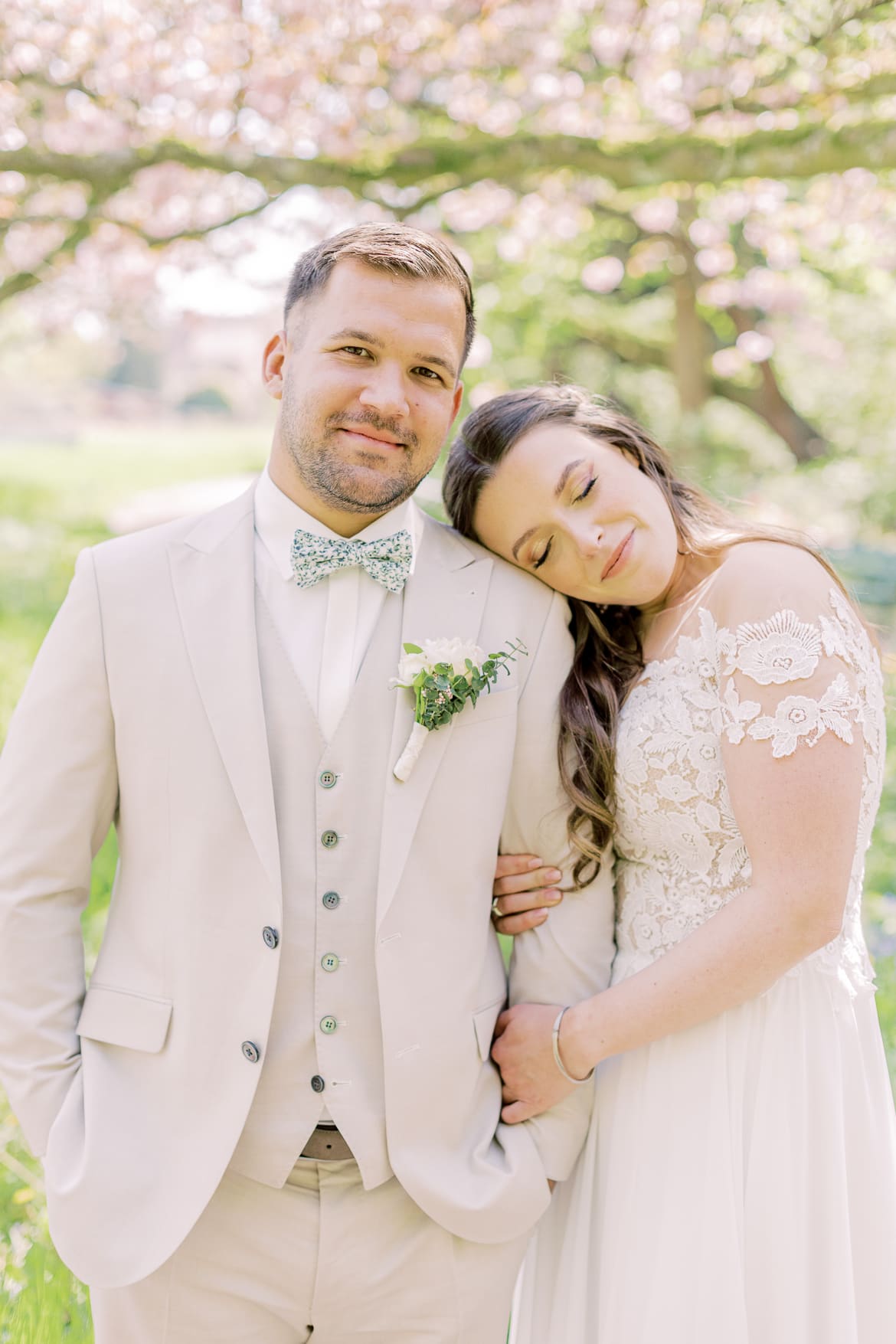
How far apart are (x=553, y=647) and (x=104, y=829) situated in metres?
0.88

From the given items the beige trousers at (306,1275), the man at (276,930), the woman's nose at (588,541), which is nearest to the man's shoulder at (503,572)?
the woman's nose at (588,541)

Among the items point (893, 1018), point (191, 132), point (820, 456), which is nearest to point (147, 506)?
point (820, 456)

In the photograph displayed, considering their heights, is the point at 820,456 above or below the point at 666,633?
above

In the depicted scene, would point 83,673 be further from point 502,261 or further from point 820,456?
point 820,456

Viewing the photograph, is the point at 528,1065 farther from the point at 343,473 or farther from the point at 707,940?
the point at 343,473

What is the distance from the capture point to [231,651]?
199cm

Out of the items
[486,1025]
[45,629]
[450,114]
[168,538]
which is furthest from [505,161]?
[45,629]

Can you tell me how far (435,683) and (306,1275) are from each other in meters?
1.02

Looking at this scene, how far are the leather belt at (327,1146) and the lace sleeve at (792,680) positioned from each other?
3.09ft

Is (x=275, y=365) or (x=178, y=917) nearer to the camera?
(x=178, y=917)

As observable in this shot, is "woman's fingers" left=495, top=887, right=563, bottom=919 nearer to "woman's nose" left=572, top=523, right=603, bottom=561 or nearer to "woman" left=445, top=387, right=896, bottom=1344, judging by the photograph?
"woman" left=445, top=387, right=896, bottom=1344

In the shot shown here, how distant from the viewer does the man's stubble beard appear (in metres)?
2.07

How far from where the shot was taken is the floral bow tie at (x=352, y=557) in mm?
2109

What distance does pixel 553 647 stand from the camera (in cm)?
224
